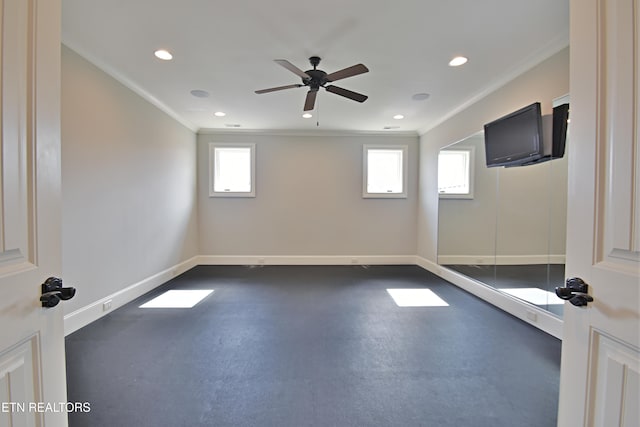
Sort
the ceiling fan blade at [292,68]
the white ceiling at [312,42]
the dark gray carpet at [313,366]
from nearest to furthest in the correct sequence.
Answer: the dark gray carpet at [313,366]
the white ceiling at [312,42]
the ceiling fan blade at [292,68]

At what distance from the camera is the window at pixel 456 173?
4.08m

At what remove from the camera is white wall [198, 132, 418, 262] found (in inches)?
218

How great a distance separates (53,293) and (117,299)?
2994 mm

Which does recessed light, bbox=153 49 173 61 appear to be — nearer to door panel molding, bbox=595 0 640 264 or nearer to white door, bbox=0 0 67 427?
white door, bbox=0 0 67 427

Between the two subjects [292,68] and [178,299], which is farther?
[178,299]

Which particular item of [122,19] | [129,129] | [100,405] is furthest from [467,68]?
[100,405]

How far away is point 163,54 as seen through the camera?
8.80ft

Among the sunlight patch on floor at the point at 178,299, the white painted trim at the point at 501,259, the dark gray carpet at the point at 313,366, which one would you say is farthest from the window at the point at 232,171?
the white painted trim at the point at 501,259

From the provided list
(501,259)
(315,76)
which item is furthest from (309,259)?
(315,76)

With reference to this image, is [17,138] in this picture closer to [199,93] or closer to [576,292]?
[576,292]

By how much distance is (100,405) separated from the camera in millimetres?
1669

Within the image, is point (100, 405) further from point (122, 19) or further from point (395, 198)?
point (395, 198)

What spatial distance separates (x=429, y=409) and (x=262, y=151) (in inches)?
198

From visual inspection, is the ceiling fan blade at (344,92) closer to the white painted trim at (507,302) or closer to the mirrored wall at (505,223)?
the mirrored wall at (505,223)
